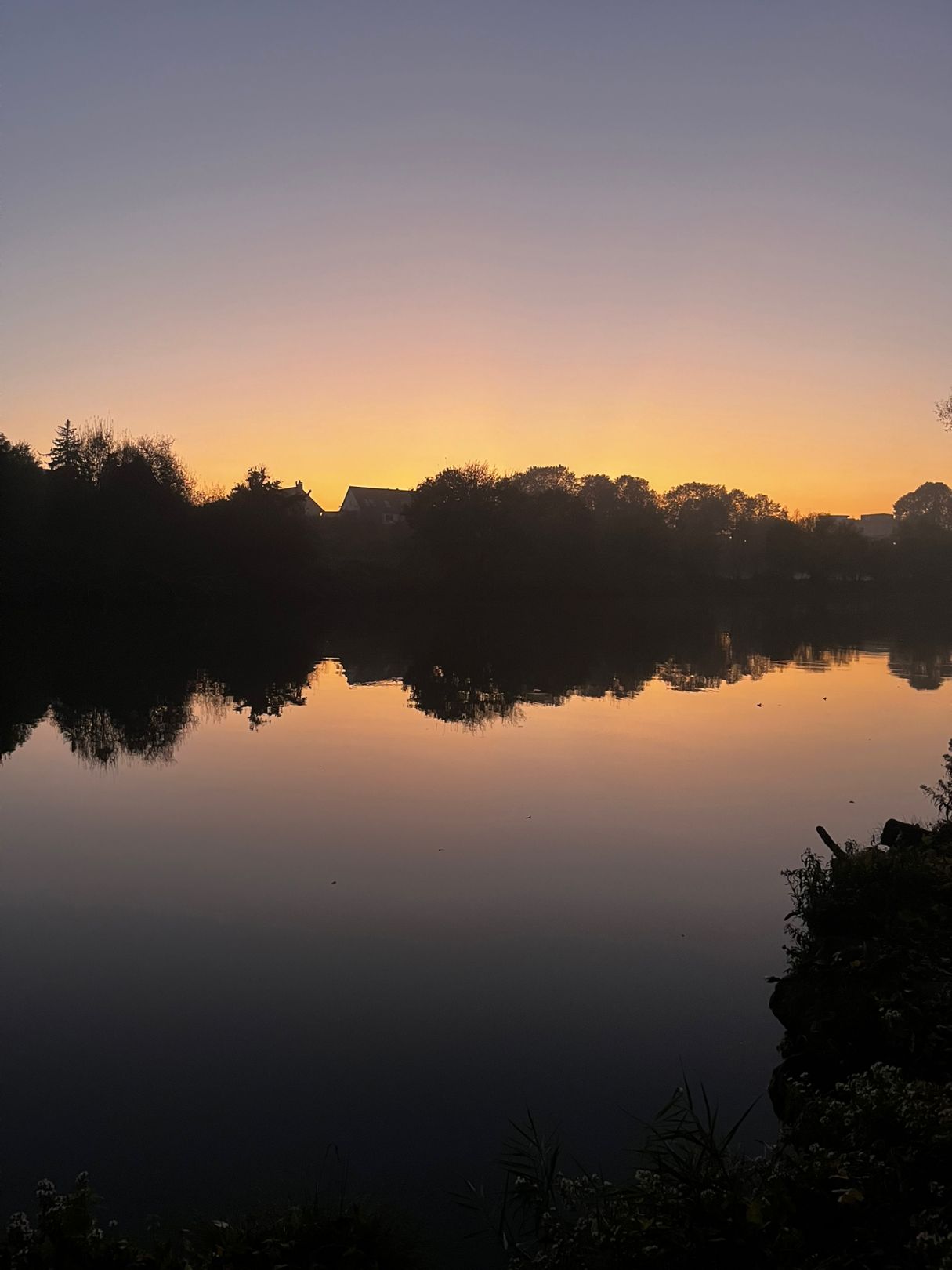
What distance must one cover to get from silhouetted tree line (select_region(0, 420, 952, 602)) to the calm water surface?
34459 millimetres

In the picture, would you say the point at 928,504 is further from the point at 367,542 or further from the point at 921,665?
the point at 921,665

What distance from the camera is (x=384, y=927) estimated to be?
941 centimetres

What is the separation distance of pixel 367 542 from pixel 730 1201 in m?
78.2

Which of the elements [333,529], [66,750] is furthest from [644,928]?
[333,529]

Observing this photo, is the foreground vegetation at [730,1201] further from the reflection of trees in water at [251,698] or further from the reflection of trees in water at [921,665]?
the reflection of trees in water at [921,665]

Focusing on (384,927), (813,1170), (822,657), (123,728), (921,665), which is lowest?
(813,1170)

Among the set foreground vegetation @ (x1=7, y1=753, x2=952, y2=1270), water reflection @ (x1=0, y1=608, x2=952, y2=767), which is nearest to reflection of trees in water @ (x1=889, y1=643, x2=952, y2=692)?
water reflection @ (x1=0, y1=608, x2=952, y2=767)

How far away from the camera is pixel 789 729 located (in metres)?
21.6

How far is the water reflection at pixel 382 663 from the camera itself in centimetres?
2281

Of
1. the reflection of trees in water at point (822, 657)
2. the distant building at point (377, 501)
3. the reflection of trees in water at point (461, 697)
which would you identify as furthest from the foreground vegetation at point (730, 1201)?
the distant building at point (377, 501)

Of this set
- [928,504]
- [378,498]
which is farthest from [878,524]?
[378,498]

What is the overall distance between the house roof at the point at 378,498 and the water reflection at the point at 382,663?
166ft

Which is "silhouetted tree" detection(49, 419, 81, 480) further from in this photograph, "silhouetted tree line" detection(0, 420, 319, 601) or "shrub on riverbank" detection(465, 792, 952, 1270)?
"shrub on riverbank" detection(465, 792, 952, 1270)

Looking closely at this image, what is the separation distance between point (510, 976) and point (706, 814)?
6526 mm
